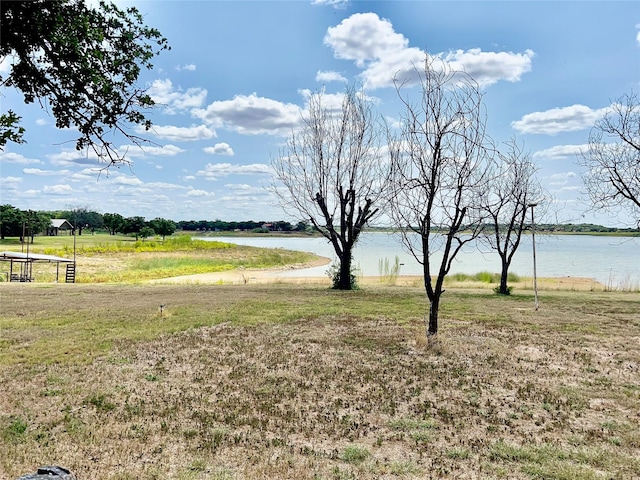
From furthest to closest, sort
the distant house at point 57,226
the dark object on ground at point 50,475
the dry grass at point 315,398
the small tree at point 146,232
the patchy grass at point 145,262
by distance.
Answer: the small tree at point 146,232
the distant house at point 57,226
the patchy grass at point 145,262
the dry grass at point 315,398
the dark object on ground at point 50,475

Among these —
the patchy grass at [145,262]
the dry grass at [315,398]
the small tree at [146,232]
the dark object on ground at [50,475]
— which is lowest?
the patchy grass at [145,262]

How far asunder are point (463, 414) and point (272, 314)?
26.6 ft

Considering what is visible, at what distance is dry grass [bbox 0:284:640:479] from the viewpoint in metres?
4.17

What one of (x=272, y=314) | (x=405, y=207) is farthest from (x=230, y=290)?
(x=405, y=207)

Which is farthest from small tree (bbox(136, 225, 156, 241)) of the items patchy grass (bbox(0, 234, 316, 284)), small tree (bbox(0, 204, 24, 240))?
small tree (bbox(0, 204, 24, 240))

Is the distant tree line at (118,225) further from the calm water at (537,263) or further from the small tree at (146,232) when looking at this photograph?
the calm water at (537,263)

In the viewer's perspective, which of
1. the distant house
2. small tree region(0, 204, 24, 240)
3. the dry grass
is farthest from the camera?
the distant house

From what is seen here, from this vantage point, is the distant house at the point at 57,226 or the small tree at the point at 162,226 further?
the small tree at the point at 162,226

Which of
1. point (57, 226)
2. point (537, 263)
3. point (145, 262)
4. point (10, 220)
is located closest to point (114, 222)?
point (57, 226)

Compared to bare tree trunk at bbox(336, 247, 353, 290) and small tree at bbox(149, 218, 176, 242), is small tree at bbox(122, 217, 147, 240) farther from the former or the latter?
bare tree trunk at bbox(336, 247, 353, 290)

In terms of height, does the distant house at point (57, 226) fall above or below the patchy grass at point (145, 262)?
above

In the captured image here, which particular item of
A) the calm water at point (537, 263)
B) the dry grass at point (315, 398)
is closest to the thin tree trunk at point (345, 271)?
the calm water at point (537, 263)

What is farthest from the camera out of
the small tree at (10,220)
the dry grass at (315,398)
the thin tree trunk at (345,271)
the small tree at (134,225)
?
the small tree at (134,225)

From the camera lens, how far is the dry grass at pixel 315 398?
417cm
